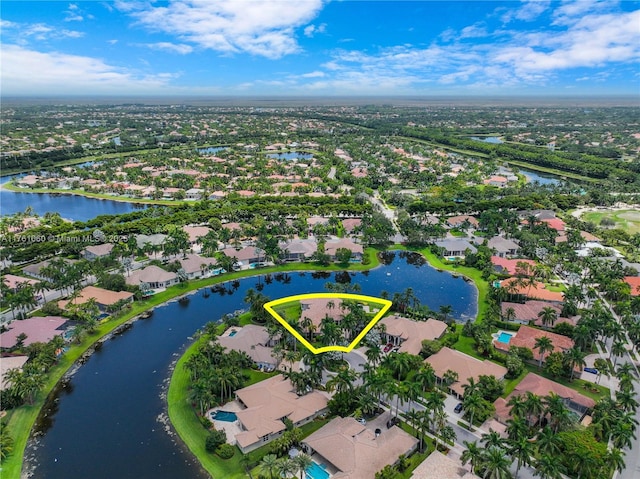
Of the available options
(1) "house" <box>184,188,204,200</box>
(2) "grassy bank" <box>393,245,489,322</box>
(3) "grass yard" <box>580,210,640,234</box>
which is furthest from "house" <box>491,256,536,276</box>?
(1) "house" <box>184,188,204,200</box>

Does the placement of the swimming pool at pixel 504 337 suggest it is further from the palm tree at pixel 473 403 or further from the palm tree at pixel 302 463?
the palm tree at pixel 302 463

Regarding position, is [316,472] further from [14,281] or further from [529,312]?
[14,281]

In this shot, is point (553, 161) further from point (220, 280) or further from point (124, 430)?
point (124, 430)

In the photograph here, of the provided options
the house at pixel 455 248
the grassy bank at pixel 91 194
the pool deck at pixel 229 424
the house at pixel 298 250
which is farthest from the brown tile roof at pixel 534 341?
the grassy bank at pixel 91 194

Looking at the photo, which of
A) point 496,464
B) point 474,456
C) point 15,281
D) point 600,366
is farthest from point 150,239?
point 600,366

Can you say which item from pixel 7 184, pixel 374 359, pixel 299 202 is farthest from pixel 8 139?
pixel 374 359

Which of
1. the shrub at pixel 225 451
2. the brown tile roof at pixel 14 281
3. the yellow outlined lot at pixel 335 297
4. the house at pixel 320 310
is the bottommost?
the shrub at pixel 225 451

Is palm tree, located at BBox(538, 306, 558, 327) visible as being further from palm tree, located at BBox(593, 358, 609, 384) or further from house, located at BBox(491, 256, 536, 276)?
house, located at BBox(491, 256, 536, 276)
